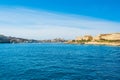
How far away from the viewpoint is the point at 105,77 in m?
34.6

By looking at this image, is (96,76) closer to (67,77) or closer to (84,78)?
(84,78)

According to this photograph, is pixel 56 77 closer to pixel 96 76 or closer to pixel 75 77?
pixel 75 77

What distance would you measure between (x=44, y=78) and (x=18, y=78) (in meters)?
3.83

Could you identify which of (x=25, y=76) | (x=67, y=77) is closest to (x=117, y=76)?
(x=67, y=77)

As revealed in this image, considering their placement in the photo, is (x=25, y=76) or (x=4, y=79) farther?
(x=25, y=76)

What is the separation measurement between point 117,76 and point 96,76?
3.25 metres

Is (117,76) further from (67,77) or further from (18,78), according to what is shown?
(18,78)

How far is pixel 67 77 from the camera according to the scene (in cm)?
3469

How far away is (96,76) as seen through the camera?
35.3m

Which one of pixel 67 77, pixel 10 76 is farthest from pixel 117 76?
pixel 10 76

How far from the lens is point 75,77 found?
34812 mm

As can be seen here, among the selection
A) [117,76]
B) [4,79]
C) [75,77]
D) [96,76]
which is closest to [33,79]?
[4,79]

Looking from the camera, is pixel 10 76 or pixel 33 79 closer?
pixel 33 79

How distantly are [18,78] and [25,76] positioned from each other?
67.1 inches
